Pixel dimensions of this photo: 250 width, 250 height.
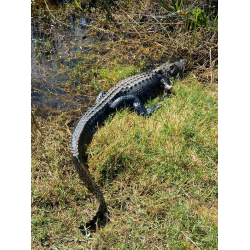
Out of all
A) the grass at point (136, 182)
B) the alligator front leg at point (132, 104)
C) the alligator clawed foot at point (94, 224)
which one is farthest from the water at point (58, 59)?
the alligator clawed foot at point (94, 224)

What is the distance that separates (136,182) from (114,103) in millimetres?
1661

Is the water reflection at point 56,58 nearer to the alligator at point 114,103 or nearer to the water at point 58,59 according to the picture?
the water at point 58,59

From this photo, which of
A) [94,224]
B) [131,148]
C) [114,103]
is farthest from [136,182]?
[114,103]

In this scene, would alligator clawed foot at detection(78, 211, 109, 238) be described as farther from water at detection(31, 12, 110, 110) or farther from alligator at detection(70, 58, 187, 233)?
water at detection(31, 12, 110, 110)

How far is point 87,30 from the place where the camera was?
6.93m

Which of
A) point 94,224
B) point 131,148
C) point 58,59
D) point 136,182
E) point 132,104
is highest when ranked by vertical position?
point 58,59

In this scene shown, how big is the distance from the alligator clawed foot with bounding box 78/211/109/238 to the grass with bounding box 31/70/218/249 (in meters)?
0.06

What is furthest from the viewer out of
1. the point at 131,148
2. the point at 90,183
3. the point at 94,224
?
the point at 131,148

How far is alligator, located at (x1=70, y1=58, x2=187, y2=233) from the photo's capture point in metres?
2.86

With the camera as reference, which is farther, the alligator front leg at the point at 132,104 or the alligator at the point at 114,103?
the alligator front leg at the point at 132,104

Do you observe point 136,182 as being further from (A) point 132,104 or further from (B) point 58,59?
(B) point 58,59

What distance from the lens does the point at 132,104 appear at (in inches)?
172

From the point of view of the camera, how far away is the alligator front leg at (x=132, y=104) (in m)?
4.19
